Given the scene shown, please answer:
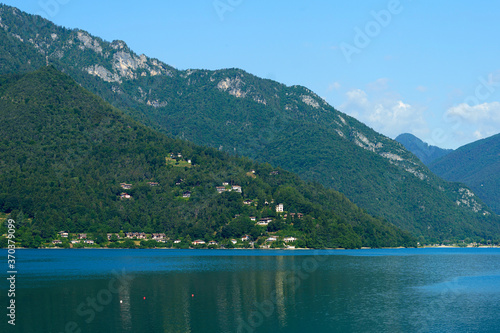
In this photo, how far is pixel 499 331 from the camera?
2539 inches

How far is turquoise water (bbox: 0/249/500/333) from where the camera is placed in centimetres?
6488

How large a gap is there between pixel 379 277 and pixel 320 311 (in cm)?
4903

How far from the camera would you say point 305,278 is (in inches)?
4429

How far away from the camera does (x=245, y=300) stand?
80.9 meters

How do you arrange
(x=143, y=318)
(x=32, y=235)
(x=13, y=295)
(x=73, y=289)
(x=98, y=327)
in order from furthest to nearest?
(x=32, y=235) → (x=73, y=289) → (x=13, y=295) → (x=143, y=318) → (x=98, y=327)

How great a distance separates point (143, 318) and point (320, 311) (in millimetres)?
25789

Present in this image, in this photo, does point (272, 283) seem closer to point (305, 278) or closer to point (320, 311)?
point (305, 278)

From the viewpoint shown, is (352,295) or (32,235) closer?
(352,295)

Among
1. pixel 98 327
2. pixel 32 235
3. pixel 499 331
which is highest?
pixel 32 235

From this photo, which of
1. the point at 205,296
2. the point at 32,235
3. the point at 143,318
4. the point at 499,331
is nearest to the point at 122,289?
the point at 205,296


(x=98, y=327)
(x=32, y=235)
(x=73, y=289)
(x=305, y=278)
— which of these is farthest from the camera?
(x=32, y=235)

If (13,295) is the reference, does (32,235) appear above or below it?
above

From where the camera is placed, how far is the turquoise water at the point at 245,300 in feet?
213

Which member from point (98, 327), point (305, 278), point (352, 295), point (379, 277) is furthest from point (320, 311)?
point (379, 277)
